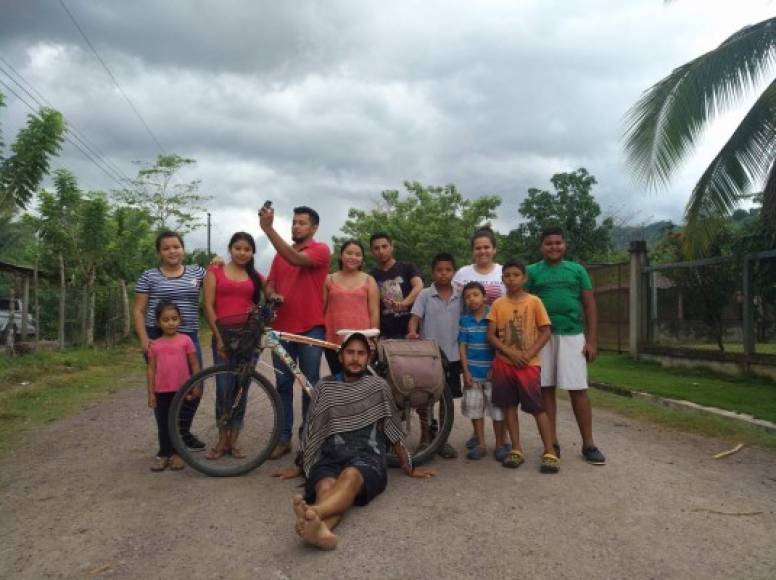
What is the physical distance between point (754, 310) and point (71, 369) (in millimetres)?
11568

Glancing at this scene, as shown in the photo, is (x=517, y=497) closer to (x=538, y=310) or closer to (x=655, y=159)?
(x=538, y=310)

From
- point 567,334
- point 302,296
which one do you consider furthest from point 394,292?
point 567,334

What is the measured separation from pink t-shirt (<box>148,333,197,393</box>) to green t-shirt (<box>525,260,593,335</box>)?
270 centimetres

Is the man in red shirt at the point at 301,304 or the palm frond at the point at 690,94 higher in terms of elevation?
the palm frond at the point at 690,94

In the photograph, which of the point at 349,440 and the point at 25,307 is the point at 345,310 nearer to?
the point at 349,440

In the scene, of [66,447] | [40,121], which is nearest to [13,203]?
[40,121]

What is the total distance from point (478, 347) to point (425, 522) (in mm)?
1694

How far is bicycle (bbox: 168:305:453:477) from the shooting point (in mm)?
4391

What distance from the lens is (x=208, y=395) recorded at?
450 cm

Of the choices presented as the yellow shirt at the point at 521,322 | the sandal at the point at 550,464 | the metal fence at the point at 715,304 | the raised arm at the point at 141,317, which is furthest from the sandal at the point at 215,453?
the metal fence at the point at 715,304

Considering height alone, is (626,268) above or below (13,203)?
below

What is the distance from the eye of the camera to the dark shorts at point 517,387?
4559 mm

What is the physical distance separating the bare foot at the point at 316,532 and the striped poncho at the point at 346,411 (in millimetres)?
828

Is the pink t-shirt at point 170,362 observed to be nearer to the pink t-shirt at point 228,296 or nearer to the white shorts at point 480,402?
the pink t-shirt at point 228,296
